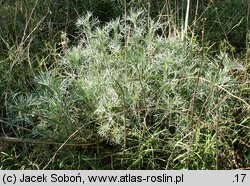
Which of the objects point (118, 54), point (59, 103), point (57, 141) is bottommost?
point (57, 141)

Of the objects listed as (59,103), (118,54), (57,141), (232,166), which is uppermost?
(118,54)

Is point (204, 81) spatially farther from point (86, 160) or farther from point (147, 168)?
point (86, 160)

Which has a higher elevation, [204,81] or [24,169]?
[204,81]

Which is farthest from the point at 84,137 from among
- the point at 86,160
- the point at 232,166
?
the point at 232,166

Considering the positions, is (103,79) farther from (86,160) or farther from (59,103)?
(86,160)

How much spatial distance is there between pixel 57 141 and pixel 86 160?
19 cm

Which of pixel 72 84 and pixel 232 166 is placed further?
pixel 72 84

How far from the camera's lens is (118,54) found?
271 centimetres

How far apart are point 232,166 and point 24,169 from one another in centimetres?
105
